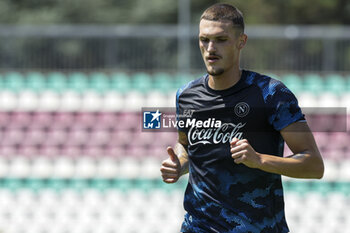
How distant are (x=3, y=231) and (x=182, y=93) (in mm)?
5177

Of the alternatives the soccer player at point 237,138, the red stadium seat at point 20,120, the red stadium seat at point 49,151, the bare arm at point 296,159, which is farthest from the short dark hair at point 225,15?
the red stadium seat at point 20,120

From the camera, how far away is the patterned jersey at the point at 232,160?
3.14 metres

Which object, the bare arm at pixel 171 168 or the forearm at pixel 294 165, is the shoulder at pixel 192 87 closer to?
the bare arm at pixel 171 168

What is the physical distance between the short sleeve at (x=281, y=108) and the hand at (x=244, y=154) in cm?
24

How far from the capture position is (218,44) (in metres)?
3.18

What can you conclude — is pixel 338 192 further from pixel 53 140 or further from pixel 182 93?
pixel 182 93

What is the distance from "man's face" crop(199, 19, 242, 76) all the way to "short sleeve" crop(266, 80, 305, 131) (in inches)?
10.6

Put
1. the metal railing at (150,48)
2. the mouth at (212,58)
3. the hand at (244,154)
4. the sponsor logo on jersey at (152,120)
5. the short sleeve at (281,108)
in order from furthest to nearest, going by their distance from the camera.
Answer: the metal railing at (150,48) → the sponsor logo on jersey at (152,120) → the mouth at (212,58) → the short sleeve at (281,108) → the hand at (244,154)

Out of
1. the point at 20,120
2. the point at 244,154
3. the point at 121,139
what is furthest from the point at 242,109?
the point at 20,120

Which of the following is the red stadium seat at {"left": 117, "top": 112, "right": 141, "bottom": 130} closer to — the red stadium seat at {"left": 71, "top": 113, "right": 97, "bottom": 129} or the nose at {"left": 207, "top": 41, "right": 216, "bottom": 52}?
the red stadium seat at {"left": 71, "top": 113, "right": 97, "bottom": 129}

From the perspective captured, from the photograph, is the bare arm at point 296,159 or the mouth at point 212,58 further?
the mouth at point 212,58

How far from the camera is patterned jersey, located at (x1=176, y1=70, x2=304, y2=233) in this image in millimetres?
3143

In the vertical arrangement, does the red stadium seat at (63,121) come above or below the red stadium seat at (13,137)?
above

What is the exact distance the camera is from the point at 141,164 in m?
8.19
